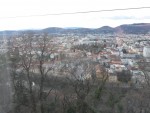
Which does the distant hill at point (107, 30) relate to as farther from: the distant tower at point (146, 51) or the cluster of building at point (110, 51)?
the distant tower at point (146, 51)

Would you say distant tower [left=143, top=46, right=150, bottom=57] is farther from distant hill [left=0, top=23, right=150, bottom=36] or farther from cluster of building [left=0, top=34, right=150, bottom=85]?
distant hill [left=0, top=23, right=150, bottom=36]

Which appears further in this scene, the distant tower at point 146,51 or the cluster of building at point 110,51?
the cluster of building at point 110,51

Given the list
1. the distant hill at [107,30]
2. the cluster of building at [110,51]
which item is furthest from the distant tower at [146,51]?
the distant hill at [107,30]

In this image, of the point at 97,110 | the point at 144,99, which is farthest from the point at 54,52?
the point at 144,99

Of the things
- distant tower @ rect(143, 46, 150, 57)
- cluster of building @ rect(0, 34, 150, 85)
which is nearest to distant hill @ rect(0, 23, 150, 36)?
cluster of building @ rect(0, 34, 150, 85)

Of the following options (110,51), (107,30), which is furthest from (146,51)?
(110,51)

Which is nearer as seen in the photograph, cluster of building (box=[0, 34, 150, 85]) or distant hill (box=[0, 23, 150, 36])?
distant hill (box=[0, 23, 150, 36])

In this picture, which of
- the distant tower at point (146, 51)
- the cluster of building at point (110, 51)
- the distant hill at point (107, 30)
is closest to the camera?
the distant hill at point (107, 30)

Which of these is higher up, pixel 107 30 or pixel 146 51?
pixel 107 30

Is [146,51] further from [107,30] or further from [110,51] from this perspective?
[110,51]

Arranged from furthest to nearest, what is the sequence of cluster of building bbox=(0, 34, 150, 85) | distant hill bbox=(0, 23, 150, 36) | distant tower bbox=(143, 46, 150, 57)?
cluster of building bbox=(0, 34, 150, 85), distant tower bbox=(143, 46, 150, 57), distant hill bbox=(0, 23, 150, 36)

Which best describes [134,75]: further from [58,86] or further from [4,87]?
[4,87]
